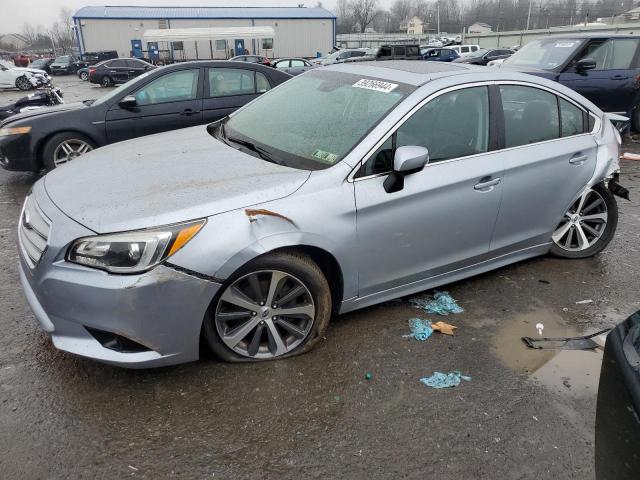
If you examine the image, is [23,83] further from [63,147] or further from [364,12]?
[364,12]

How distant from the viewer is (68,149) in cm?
650

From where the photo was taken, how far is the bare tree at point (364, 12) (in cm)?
10369

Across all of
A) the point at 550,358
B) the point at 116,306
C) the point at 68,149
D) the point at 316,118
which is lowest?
the point at 550,358

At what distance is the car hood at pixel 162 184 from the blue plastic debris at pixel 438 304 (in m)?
1.39

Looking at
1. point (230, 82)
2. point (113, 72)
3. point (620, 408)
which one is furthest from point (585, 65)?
point (113, 72)

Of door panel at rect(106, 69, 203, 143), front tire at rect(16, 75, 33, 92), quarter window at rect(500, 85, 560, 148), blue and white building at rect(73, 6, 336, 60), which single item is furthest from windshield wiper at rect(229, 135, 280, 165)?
blue and white building at rect(73, 6, 336, 60)

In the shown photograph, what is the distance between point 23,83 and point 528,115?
2362 cm

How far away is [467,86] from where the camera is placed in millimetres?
3484

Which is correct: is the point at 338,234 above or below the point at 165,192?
below

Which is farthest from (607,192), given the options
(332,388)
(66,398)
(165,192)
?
(66,398)

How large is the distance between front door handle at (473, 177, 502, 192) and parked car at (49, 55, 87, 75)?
43258 mm

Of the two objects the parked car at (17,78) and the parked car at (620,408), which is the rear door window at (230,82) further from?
the parked car at (17,78)

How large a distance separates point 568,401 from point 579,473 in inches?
20.5

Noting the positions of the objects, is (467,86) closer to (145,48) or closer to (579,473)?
(579,473)
